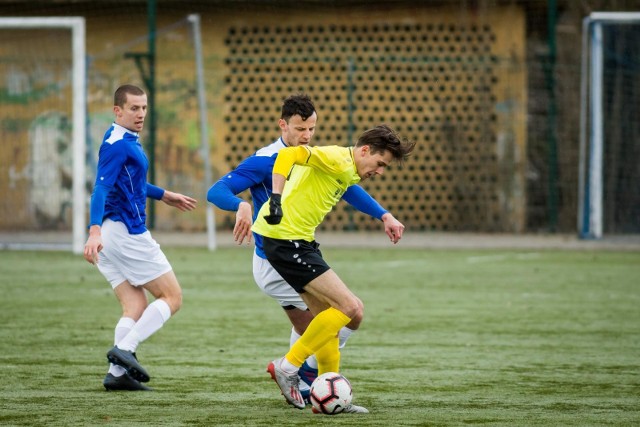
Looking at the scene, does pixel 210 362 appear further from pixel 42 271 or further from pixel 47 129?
pixel 47 129

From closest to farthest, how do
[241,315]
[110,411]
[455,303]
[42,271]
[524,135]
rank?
[110,411] < [241,315] < [455,303] < [42,271] < [524,135]

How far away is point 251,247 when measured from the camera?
18344 mm

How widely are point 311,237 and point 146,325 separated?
1.24 metres

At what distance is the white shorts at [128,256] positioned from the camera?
7.12 m

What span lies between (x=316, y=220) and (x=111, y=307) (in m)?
5.09

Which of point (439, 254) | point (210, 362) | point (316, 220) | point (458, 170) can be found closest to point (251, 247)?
point (439, 254)

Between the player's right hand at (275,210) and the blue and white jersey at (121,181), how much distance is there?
119 cm

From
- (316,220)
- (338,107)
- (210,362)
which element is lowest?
(210,362)

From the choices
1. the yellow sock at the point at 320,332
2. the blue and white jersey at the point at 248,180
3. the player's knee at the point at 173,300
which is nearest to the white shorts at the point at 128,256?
the player's knee at the point at 173,300

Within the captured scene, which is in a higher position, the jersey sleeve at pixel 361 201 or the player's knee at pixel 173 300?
the jersey sleeve at pixel 361 201

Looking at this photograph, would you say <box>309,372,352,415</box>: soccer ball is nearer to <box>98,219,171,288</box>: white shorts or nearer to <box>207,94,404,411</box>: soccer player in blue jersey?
<box>207,94,404,411</box>: soccer player in blue jersey

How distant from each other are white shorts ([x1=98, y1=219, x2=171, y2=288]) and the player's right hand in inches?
52.7

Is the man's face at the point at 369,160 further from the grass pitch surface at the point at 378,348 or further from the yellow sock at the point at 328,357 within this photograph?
the grass pitch surface at the point at 378,348

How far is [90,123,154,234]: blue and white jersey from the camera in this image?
6.87 m
